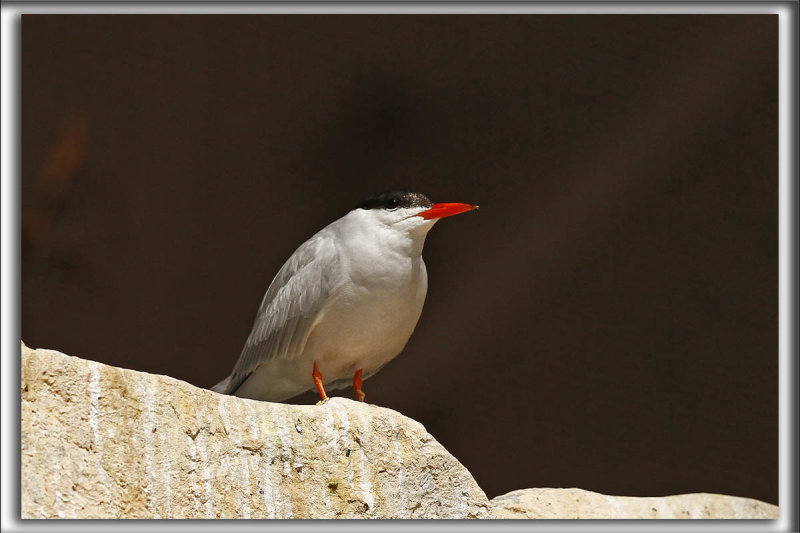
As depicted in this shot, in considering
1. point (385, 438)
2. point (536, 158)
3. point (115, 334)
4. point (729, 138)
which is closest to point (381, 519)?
point (385, 438)

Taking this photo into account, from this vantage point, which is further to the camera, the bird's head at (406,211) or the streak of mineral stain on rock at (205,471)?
the bird's head at (406,211)

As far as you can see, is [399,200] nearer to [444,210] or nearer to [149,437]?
[444,210]

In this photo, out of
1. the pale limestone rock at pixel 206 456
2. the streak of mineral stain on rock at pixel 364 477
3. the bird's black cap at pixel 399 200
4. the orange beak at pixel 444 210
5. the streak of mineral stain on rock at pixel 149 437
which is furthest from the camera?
the bird's black cap at pixel 399 200

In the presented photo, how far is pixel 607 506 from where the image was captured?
4.54 metres

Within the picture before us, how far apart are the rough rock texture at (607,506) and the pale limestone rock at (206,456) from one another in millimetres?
544

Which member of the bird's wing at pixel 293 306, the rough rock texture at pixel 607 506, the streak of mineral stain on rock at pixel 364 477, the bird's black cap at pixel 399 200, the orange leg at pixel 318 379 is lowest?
the rough rock texture at pixel 607 506

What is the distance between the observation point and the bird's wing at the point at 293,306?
454 centimetres

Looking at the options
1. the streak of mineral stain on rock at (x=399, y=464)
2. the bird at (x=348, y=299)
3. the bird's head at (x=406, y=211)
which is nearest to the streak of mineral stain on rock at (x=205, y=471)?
the streak of mineral stain on rock at (x=399, y=464)

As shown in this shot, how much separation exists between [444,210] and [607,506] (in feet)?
5.28

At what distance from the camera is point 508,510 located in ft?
14.3

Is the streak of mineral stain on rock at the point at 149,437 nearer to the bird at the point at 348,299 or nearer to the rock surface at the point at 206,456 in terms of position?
the rock surface at the point at 206,456

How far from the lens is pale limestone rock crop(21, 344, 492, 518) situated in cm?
324

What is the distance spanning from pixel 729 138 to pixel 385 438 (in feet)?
9.96

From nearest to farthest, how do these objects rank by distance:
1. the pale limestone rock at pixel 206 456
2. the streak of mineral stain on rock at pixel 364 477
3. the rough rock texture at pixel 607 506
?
the pale limestone rock at pixel 206 456
the streak of mineral stain on rock at pixel 364 477
the rough rock texture at pixel 607 506
